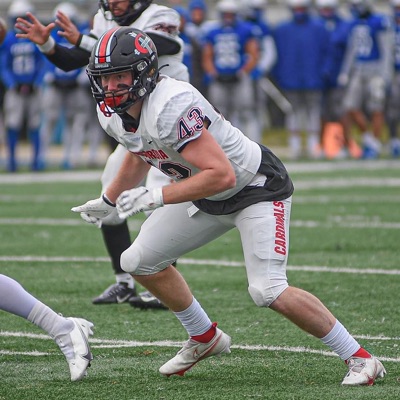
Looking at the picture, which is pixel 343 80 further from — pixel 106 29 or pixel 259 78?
pixel 106 29

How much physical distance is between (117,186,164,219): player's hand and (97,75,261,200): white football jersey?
9.0 inches

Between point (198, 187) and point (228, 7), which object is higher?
point (198, 187)

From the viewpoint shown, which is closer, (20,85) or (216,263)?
(216,263)

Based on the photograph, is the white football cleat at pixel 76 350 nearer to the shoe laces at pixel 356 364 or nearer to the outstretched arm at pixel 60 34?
the shoe laces at pixel 356 364

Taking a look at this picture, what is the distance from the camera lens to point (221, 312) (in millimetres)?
5875

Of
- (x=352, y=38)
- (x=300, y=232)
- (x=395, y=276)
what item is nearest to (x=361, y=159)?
(x=352, y=38)

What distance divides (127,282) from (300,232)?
268 cm

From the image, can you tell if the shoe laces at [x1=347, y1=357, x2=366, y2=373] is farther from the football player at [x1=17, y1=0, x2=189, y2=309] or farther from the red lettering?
the football player at [x1=17, y1=0, x2=189, y2=309]

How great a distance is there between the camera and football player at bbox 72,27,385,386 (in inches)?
167

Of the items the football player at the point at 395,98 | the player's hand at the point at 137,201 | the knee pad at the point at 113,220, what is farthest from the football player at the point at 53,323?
the football player at the point at 395,98

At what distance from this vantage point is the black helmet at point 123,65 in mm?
4332

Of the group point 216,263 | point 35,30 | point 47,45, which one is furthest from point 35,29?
point 216,263

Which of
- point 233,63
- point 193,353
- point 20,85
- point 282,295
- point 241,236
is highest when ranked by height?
point 241,236

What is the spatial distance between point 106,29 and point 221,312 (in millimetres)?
1719
